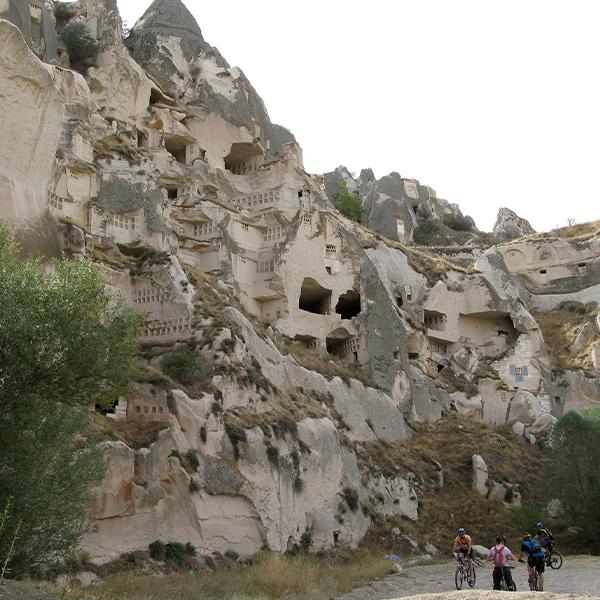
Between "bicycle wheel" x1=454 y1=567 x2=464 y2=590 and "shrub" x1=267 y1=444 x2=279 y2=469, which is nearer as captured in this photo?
"bicycle wheel" x1=454 y1=567 x2=464 y2=590

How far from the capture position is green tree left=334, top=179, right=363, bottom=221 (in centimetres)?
5700

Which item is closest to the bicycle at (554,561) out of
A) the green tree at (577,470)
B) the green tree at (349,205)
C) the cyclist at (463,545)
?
the cyclist at (463,545)

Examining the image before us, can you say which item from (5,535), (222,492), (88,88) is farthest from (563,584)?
(88,88)

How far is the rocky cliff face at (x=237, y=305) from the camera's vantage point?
68.0ft

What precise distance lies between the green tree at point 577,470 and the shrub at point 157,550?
14.2m

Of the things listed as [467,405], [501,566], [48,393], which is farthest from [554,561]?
[467,405]

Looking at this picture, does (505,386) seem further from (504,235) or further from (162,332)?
(504,235)

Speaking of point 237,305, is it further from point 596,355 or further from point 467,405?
point 596,355

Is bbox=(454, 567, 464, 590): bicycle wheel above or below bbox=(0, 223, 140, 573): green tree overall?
below

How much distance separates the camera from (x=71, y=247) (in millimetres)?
23734

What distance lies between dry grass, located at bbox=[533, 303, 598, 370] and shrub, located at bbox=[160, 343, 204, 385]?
946 inches

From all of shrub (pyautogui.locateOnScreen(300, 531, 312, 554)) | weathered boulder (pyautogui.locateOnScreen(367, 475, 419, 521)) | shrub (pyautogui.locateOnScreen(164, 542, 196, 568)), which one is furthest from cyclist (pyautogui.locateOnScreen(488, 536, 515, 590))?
weathered boulder (pyautogui.locateOnScreen(367, 475, 419, 521))

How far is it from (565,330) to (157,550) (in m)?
33.1

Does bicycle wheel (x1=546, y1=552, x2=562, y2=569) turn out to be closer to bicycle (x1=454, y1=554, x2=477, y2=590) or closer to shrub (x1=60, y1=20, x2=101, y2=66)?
bicycle (x1=454, y1=554, x2=477, y2=590)
